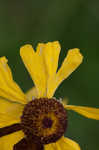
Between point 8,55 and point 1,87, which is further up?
point 8,55

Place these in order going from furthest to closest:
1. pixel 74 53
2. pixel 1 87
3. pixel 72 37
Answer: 1. pixel 72 37
2. pixel 74 53
3. pixel 1 87

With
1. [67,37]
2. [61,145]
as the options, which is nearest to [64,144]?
[61,145]

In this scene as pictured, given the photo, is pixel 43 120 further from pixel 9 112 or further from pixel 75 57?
pixel 75 57

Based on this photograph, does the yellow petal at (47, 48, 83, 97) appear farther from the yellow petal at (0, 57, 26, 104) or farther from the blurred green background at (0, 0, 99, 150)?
the blurred green background at (0, 0, 99, 150)

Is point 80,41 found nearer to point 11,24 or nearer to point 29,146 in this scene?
point 11,24

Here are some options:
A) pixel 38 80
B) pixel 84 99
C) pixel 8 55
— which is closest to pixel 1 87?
pixel 38 80

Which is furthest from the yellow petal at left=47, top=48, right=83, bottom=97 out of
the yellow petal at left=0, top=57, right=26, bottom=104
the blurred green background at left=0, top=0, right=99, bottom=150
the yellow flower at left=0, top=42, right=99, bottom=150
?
the blurred green background at left=0, top=0, right=99, bottom=150

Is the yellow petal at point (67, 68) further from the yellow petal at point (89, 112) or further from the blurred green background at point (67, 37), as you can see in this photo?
the blurred green background at point (67, 37)
